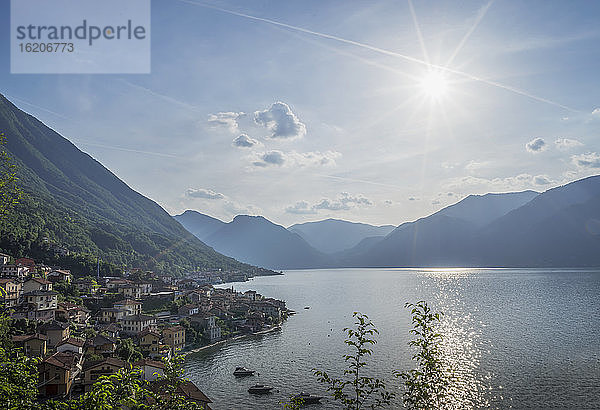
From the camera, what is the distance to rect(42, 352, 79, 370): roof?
32094 mm

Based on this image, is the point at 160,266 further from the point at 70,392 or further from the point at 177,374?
the point at 177,374

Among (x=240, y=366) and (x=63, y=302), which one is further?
(x=63, y=302)

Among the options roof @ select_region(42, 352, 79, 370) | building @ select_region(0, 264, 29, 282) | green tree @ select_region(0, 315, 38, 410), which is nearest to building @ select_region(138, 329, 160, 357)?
roof @ select_region(42, 352, 79, 370)

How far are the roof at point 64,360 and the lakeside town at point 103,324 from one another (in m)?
0.08

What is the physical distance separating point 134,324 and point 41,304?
12126 millimetres

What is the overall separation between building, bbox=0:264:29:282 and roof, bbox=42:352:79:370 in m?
30.4

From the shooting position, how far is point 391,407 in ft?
105

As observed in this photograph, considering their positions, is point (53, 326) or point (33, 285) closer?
point (53, 326)

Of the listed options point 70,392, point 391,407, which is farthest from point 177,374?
point 70,392

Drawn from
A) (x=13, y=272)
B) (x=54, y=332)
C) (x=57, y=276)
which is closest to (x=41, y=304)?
(x=54, y=332)

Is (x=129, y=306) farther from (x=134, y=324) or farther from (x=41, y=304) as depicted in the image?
(x=41, y=304)

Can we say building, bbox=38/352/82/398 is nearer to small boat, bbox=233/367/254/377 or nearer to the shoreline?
small boat, bbox=233/367/254/377

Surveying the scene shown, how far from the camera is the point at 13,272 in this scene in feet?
195

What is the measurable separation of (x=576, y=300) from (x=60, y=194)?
209m
